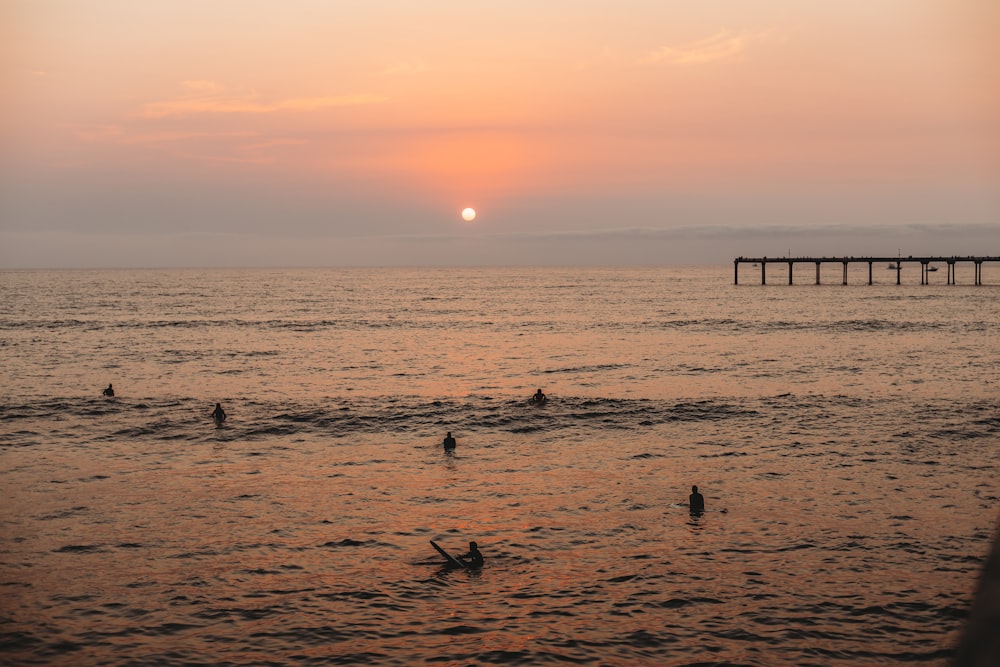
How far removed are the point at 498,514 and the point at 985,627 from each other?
2127cm

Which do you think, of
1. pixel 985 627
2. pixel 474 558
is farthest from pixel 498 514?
pixel 985 627

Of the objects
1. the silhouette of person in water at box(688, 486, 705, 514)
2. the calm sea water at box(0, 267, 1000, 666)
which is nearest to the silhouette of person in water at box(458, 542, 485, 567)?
the calm sea water at box(0, 267, 1000, 666)

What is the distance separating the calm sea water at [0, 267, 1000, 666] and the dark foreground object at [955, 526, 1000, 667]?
553 inches

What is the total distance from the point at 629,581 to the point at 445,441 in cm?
1247

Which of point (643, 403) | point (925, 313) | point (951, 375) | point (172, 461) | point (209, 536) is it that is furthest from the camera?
point (925, 313)

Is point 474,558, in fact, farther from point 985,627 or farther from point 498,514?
point 985,627

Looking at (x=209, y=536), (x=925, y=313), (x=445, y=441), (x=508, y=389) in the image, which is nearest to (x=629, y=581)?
→ (x=209, y=536)

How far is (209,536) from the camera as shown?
20344mm

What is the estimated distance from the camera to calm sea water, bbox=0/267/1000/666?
15.4m

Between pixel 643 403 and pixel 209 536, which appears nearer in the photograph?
pixel 209 536

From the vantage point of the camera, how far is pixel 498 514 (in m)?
22.1

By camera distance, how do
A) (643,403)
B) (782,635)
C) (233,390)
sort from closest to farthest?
(782,635), (643,403), (233,390)

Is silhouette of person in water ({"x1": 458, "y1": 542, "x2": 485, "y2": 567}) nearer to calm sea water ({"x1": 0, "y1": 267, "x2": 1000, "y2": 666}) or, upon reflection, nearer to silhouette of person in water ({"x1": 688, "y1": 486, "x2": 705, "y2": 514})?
calm sea water ({"x1": 0, "y1": 267, "x2": 1000, "y2": 666})

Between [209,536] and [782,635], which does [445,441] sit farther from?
[782,635]
